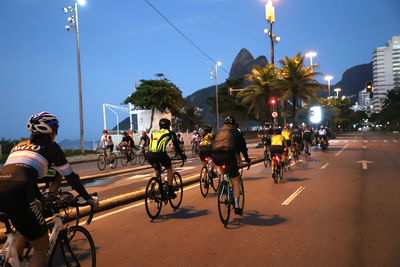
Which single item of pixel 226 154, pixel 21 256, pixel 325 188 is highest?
pixel 226 154

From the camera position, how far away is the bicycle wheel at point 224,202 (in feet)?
18.7

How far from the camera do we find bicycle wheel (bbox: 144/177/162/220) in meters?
6.41

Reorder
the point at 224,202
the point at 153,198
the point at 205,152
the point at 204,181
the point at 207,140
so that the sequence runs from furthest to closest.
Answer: the point at 207,140 → the point at 205,152 → the point at 204,181 → the point at 153,198 → the point at 224,202

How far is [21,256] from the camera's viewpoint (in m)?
2.99

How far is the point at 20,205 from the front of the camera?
2.73m

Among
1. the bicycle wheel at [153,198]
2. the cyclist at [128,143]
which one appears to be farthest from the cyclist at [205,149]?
the cyclist at [128,143]

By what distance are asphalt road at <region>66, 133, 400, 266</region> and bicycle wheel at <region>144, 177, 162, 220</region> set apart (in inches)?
7.5

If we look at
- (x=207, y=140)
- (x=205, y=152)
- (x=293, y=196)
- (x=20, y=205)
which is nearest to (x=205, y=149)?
(x=205, y=152)

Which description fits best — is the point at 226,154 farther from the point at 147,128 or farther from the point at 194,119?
the point at 194,119

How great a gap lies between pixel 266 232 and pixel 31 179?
372 centimetres

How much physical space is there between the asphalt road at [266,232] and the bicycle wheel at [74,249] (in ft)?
2.86

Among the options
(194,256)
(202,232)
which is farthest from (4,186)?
(202,232)

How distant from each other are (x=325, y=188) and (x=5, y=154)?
83.2 feet

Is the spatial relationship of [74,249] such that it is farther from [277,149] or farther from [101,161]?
[101,161]
